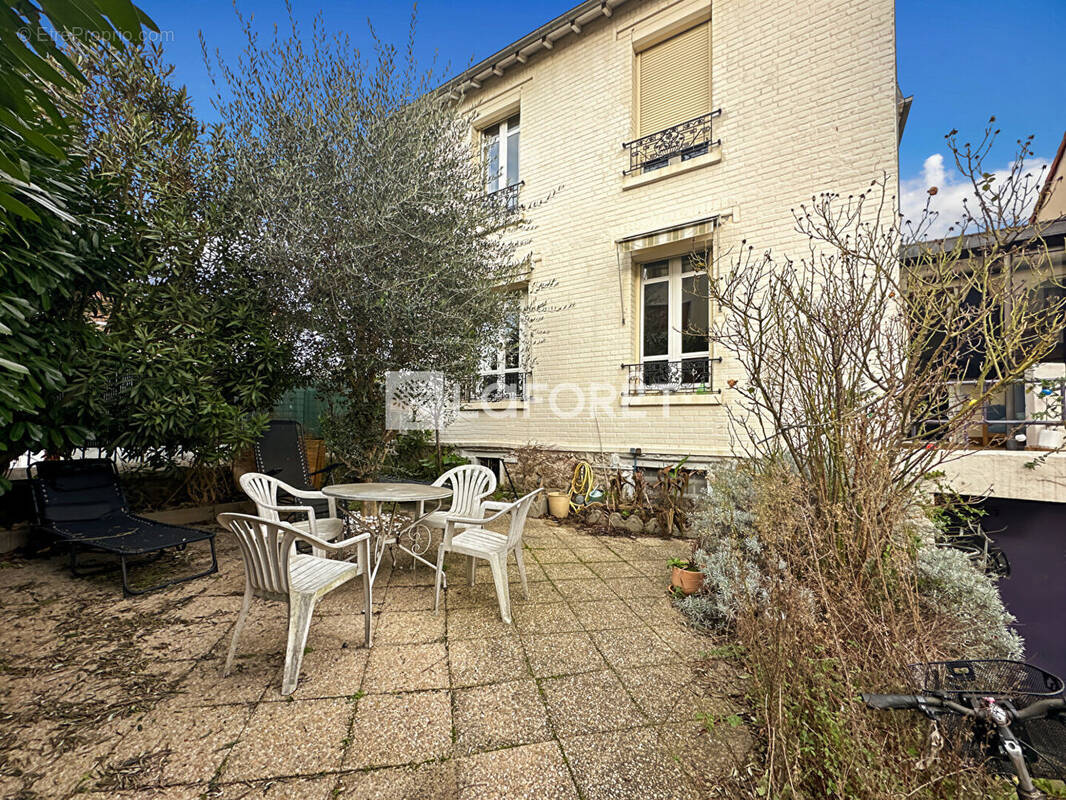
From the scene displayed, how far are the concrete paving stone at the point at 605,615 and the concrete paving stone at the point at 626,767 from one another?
3.48 feet

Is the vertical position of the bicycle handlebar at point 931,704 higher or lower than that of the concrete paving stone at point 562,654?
higher

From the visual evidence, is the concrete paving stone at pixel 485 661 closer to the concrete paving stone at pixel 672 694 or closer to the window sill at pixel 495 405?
the concrete paving stone at pixel 672 694

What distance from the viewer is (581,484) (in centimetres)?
660

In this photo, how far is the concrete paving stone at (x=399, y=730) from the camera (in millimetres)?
1941

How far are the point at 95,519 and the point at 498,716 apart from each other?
433cm

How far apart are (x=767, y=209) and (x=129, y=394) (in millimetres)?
6933

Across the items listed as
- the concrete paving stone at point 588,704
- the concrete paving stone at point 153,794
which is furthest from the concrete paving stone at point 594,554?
the concrete paving stone at point 153,794

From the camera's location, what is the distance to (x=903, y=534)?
2.70 metres

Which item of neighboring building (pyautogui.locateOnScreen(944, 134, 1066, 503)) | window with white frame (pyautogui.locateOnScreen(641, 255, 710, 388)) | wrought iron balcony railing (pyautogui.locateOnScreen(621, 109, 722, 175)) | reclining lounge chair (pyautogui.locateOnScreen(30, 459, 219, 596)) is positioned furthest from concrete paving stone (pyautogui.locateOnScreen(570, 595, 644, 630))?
wrought iron balcony railing (pyautogui.locateOnScreen(621, 109, 722, 175))

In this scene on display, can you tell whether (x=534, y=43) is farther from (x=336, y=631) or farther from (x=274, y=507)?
(x=336, y=631)

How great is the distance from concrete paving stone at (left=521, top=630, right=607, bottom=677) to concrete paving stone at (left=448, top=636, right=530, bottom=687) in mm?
68

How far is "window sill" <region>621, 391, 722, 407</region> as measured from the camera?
5914 millimetres

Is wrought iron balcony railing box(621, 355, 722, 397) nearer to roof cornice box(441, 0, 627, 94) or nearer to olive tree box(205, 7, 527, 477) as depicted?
olive tree box(205, 7, 527, 477)

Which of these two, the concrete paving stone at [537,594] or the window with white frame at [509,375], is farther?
the window with white frame at [509,375]
